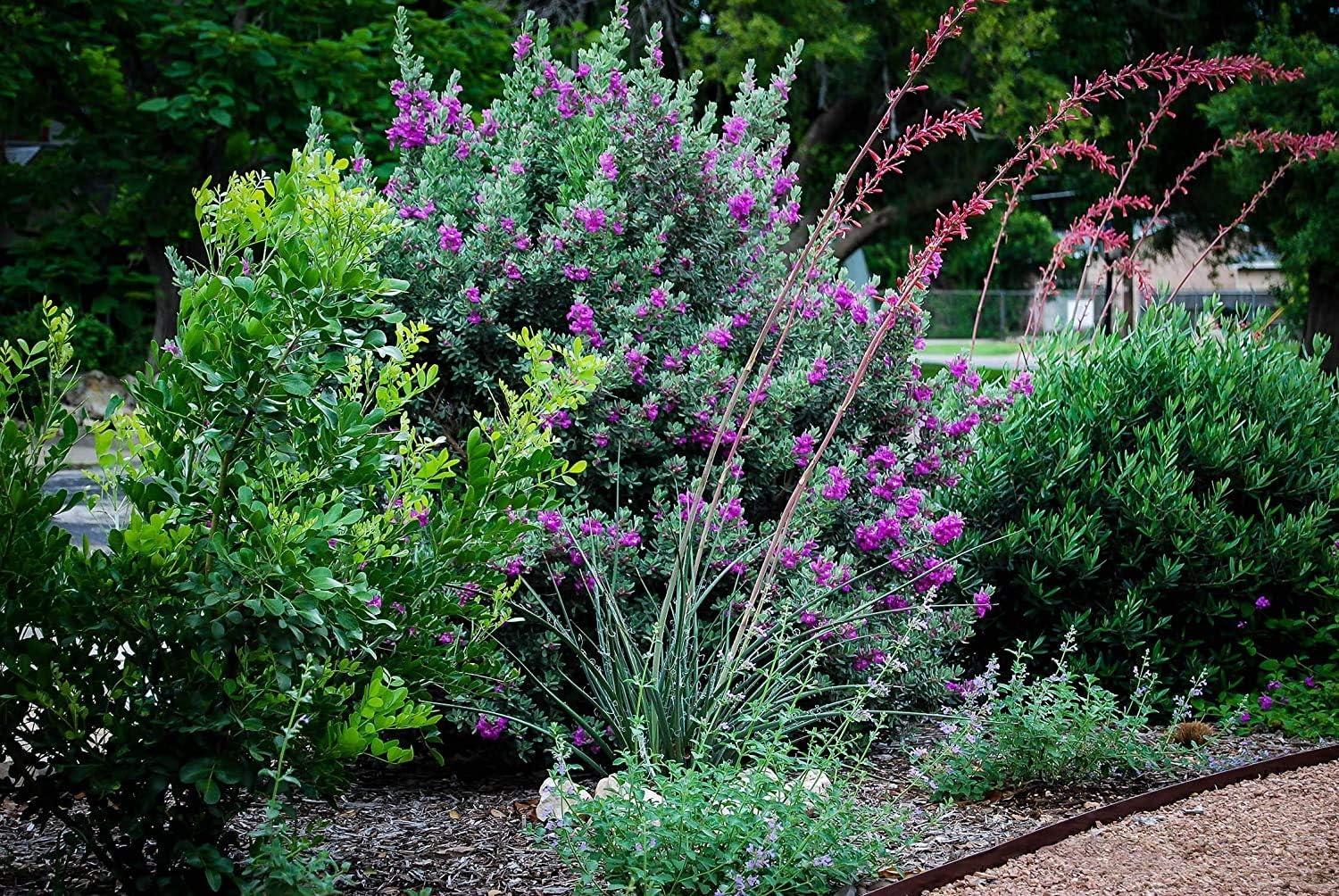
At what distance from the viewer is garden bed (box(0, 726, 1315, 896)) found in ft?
10.8

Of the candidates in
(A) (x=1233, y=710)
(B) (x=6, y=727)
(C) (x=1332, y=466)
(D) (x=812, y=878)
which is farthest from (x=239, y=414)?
(C) (x=1332, y=466)

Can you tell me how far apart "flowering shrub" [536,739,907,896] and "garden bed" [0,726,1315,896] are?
21 cm

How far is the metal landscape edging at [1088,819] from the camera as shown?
3289 mm

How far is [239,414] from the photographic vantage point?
279 centimetres

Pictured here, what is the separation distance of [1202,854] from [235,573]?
2.67 meters

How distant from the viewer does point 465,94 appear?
12.9m

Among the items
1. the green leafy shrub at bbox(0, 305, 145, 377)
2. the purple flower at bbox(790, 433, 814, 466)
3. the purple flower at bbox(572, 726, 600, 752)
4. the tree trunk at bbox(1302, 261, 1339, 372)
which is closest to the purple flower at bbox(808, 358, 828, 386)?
the purple flower at bbox(790, 433, 814, 466)

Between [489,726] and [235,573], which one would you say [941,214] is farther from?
[235,573]

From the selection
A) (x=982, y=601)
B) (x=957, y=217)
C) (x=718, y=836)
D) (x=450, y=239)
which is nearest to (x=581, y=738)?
(x=718, y=836)

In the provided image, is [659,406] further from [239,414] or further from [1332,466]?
[1332,466]

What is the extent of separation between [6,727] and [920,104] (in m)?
19.6

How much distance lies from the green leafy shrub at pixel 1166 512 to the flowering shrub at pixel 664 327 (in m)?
0.36

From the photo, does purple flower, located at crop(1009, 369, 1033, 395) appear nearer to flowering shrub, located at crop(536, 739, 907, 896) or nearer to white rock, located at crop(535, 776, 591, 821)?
flowering shrub, located at crop(536, 739, 907, 896)

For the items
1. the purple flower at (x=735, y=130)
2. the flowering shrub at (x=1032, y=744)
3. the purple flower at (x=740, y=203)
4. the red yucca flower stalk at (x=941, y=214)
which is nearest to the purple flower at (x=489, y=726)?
the red yucca flower stalk at (x=941, y=214)
